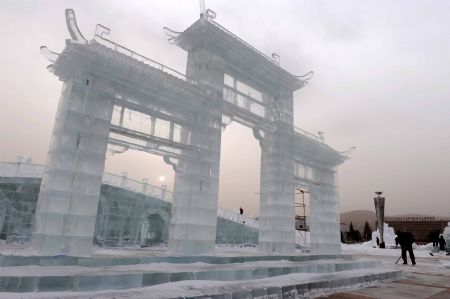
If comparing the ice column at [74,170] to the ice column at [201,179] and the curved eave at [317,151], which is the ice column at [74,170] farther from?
A: the curved eave at [317,151]

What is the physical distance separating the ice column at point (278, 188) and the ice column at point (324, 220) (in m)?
3.48

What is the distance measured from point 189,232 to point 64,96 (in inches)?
243

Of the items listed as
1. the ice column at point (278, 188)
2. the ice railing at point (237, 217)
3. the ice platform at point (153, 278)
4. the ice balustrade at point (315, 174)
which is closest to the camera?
the ice platform at point (153, 278)

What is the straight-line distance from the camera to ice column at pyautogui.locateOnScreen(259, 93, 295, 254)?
1485cm

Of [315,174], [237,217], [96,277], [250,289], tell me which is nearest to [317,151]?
[315,174]

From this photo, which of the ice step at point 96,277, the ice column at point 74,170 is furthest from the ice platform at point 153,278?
the ice column at point 74,170

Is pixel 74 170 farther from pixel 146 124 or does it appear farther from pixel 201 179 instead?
pixel 201 179

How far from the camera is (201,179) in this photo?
12.0m

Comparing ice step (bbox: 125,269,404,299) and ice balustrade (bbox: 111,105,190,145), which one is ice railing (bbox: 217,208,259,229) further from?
ice step (bbox: 125,269,404,299)

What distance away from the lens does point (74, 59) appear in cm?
942

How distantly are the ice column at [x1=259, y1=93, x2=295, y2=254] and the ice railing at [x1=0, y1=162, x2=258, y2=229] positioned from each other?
9591 millimetres

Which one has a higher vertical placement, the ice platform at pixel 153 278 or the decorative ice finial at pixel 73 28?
the decorative ice finial at pixel 73 28

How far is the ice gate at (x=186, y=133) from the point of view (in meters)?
9.01

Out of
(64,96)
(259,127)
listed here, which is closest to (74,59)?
(64,96)
